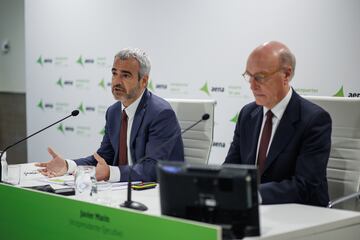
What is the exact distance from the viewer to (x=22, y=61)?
7695 mm

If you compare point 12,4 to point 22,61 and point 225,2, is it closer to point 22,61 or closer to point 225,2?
point 22,61

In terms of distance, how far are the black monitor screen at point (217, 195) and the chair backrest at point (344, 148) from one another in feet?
4.38

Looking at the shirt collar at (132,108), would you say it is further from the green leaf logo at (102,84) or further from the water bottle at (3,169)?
the green leaf logo at (102,84)

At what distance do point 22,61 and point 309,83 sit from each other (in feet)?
14.5

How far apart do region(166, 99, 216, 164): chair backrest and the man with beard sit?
149 mm

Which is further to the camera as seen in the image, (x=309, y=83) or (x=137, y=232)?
(x=309, y=83)

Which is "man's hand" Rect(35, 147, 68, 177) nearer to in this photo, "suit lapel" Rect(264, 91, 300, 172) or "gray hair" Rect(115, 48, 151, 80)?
"gray hair" Rect(115, 48, 151, 80)

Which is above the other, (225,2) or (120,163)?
(225,2)

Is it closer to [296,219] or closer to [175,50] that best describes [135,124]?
[296,219]

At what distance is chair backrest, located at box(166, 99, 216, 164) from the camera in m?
3.96

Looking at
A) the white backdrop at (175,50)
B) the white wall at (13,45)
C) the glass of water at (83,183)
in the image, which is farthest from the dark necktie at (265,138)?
the white wall at (13,45)

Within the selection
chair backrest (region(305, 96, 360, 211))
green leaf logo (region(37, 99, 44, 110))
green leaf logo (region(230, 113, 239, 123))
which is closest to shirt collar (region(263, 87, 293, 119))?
chair backrest (region(305, 96, 360, 211))

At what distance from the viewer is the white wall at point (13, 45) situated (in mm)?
7649

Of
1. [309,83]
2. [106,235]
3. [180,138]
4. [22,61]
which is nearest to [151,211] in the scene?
[106,235]
